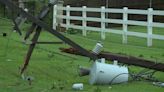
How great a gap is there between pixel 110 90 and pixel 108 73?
19.7 inches

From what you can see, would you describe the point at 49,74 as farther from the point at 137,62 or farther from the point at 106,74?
the point at 137,62

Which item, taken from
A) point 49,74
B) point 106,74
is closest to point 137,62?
point 106,74

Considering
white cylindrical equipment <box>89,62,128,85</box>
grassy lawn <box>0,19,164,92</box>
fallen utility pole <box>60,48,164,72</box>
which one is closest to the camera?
grassy lawn <box>0,19,164,92</box>

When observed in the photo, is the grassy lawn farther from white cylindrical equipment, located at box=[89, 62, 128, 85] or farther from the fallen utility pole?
the fallen utility pole

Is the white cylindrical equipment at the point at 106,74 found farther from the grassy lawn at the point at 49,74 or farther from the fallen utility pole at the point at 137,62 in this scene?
the fallen utility pole at the point at 137,62

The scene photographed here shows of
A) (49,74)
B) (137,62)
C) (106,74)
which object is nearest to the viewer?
(106,74)

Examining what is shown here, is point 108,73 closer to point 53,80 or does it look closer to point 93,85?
point 93,85

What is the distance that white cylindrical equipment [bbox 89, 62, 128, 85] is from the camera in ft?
29.7

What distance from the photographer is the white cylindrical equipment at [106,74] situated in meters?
9.05

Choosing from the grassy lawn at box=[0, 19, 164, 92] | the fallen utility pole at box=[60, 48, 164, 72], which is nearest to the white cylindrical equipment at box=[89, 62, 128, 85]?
the grassy lawn at box=[0, 19, 164, 92]

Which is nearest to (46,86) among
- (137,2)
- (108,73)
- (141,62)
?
(108,73)

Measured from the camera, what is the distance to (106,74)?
9.12 meters

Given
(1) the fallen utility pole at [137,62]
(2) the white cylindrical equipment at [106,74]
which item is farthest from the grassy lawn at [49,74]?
(1) the fallen utility pole at [137,62]

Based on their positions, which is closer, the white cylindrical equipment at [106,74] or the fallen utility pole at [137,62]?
the white cylindrical equipment at [106,74]
